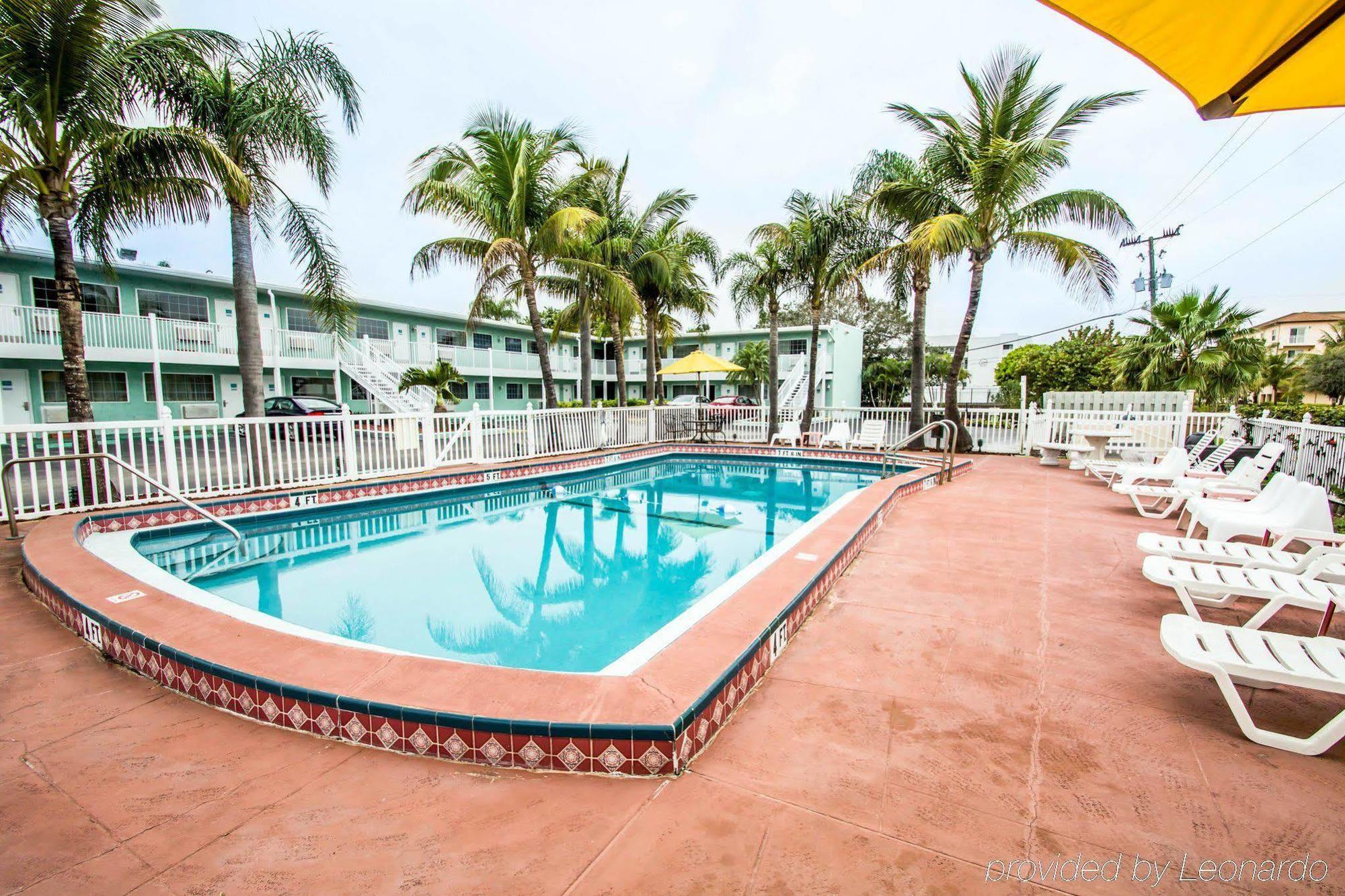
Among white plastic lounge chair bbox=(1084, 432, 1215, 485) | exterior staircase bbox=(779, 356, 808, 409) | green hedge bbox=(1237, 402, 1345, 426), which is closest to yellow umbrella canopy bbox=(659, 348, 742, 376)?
exterior staircase bbox=(779, 356, 808, 409)

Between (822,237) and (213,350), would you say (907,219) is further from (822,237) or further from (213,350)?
(213,350)

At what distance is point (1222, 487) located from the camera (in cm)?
572

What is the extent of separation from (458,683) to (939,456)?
12.1 metres

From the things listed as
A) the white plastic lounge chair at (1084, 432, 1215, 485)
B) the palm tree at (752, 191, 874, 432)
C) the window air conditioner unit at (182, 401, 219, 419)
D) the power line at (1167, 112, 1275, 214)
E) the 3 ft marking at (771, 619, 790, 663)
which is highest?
the power line at (1167, 112, 1275, 214)

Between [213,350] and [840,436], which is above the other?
[213,350]

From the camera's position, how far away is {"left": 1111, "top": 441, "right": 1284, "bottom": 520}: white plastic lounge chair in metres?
5.70

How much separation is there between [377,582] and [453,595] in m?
0.91

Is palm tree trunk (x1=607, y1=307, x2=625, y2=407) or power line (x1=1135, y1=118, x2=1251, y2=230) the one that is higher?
power line (x1=1135, y1=118, x2=1251, y2=230)

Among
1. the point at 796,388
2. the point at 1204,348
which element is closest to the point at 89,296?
the point at 796,388

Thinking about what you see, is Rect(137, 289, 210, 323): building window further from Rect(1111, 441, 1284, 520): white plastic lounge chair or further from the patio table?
the patio table

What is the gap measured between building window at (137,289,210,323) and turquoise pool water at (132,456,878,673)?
14.0 meters

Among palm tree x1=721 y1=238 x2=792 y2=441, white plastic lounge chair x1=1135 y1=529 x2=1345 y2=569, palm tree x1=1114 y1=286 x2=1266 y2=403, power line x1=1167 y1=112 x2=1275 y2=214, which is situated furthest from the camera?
palm tree x1=721 y1=238 x2=792 y2=441

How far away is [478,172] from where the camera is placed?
452 inches

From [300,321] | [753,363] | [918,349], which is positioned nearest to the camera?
[918,349]
